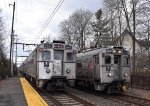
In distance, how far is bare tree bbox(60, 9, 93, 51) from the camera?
6712 cm

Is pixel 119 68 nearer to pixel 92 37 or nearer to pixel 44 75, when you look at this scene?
pixel 44 75

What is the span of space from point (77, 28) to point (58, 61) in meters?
47.1

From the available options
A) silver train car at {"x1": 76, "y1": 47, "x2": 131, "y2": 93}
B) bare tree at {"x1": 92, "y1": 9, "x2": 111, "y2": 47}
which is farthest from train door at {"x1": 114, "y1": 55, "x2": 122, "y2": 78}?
bare tree at {"x1": 92, "y1": 9, "x2": 111, "y2": 47}

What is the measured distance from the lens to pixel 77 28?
6875 centimetres

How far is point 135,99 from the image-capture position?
1906cm

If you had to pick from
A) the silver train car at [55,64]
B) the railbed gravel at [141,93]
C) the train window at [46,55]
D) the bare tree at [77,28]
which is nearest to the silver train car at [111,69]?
the railbed gravel at [141,93]

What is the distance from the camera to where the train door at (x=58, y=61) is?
21.8m

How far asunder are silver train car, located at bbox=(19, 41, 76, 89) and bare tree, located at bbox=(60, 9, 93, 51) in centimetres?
4363

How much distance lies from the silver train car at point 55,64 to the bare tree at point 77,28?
43633mm

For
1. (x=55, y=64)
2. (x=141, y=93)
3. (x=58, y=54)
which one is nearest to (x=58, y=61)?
(x=55, y=64)

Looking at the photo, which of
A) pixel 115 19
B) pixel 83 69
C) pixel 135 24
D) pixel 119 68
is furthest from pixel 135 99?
pixel 115 19

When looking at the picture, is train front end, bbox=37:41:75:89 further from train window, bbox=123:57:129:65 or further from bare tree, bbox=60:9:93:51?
bare tree, bbox=60:9:93:51

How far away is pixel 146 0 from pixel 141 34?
434 cm

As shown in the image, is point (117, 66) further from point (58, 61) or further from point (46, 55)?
point (46, 55)
